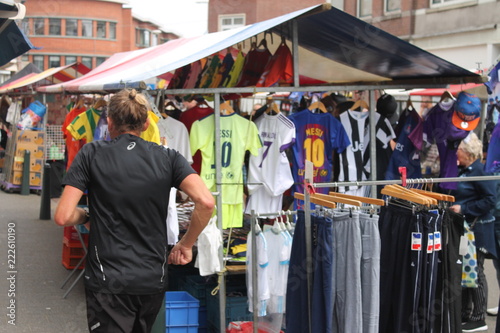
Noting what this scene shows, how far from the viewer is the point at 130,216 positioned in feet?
11.1

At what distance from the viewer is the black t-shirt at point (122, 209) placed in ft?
11.0

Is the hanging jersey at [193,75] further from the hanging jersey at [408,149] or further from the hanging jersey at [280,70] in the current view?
the hanging jersey at [408,149]

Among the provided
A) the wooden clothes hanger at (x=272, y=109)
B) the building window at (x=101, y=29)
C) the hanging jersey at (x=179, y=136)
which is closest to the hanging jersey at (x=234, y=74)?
the wooden clothes hanger at (x=272, y=109)

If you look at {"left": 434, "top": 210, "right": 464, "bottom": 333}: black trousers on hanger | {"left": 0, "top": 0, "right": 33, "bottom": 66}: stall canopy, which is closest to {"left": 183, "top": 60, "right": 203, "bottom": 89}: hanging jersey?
{"left": 0, "top": 0, "right": 33, "bottom": 66}: stall canopy

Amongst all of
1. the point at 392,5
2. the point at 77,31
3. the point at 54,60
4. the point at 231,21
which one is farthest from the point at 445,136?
the point at 54,60

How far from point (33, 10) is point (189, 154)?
61.8 meters

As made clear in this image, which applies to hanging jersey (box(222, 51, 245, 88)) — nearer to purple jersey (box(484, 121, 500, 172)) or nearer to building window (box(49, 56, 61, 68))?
purple jersey (box(484, 121, 500, 172))

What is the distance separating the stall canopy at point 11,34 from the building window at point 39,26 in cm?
6613

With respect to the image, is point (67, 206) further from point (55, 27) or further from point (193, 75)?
point (55, 27)

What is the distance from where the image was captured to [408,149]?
7.07 meters

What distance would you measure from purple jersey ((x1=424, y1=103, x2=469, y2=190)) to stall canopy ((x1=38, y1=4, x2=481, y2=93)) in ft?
1.16

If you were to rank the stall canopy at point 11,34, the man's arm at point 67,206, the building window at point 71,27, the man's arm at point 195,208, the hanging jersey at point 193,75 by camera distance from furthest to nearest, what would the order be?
1. the building window at point 71,27
2. the hanging jersey at point 193,75
3. the stall canopy at point 11,34
4. the man's arm at point 195,208
5. the man's arm at point 67,206

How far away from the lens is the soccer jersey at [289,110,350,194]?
259 inches

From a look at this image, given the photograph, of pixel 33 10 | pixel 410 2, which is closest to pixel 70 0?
pixel 33 10
